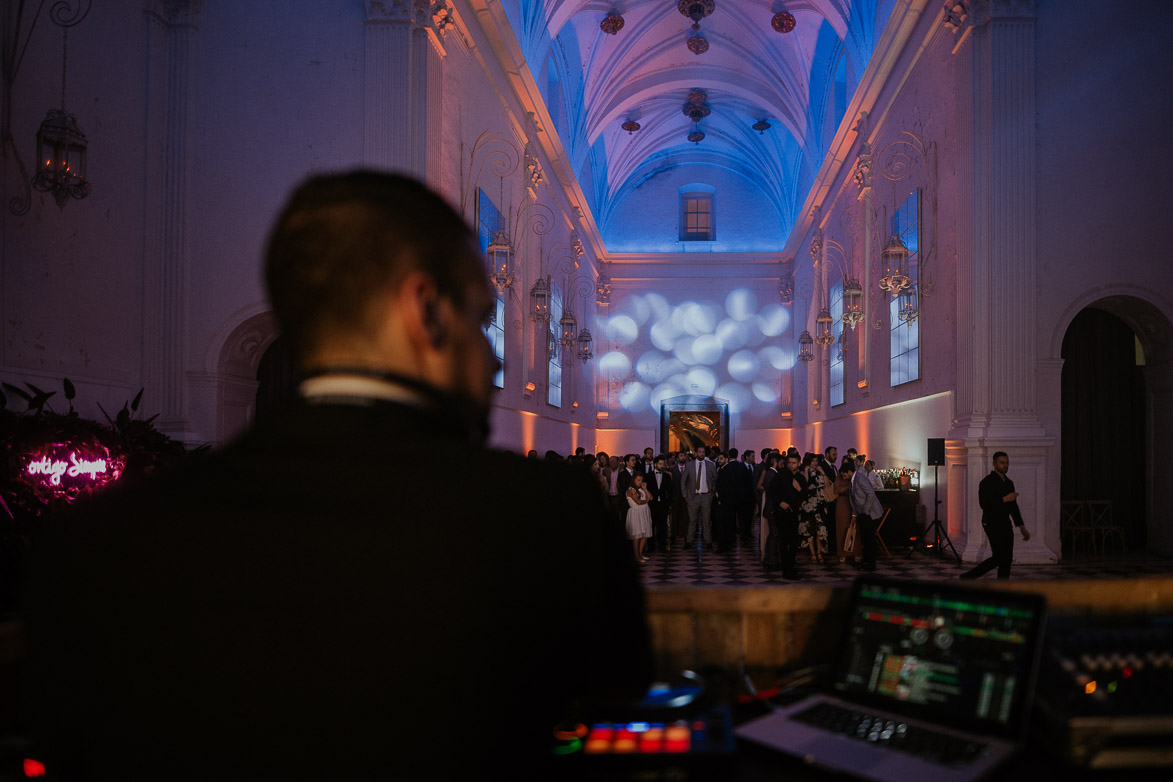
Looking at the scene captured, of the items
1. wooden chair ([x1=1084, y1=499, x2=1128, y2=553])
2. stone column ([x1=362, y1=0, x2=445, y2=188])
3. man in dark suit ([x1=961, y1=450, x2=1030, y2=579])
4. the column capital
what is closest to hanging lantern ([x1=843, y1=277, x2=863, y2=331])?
wooden chair ([x1=1084, y1=499, x2=1128, y2=553])

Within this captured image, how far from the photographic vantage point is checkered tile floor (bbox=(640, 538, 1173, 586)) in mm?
8398

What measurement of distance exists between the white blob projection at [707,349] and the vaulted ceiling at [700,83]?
15.0ft

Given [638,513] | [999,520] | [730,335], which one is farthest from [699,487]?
[730,335]

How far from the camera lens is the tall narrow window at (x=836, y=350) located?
18.7m

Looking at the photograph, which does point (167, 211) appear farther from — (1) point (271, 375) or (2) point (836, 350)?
(2) point (836, 350)

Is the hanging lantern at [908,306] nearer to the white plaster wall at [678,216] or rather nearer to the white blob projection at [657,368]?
the white blob projection at [657,368]

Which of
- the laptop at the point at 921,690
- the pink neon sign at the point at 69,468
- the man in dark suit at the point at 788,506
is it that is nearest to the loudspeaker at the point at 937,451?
the man in dark suit at the point at 788,506

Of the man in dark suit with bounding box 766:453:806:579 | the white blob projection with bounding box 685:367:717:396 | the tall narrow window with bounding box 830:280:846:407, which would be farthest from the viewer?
the white blob projection with bounding box 685:367:717:396

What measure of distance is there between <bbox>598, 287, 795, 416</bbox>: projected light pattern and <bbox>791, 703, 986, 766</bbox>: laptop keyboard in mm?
24132

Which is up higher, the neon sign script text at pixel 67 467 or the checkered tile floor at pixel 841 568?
the neon sign script text at pixel 67 467

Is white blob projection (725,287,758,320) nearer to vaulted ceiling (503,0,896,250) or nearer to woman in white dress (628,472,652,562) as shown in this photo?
vaulted ceiling (503,0,896,250)

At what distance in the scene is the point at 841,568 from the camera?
996cm

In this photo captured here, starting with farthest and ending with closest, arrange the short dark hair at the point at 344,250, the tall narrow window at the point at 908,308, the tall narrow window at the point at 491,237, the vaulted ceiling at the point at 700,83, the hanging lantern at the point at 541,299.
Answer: the vaulted ceiling at the point at 700,83, the hanging lantern at the point at 541,299, the tall narrow window at the point at 491,237, the tall narrow window at the point at 908,308, the short dark hair at the point at 344,250

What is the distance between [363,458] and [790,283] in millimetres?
26114
